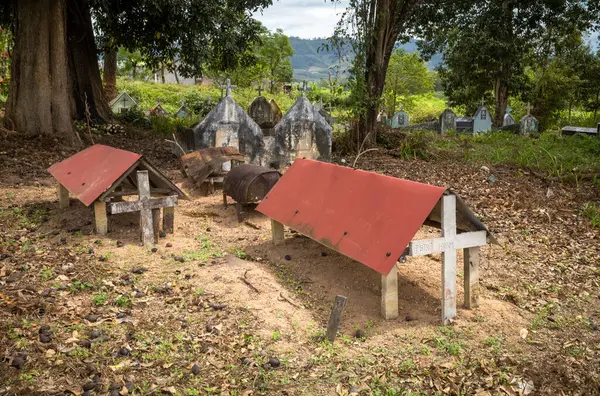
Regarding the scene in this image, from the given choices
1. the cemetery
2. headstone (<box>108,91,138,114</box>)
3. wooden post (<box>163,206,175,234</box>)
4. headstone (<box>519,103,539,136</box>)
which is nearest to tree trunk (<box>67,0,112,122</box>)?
the cemetery

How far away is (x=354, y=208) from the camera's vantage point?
6688 millimetres

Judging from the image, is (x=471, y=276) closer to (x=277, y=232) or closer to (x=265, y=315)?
(x=265, y=315)

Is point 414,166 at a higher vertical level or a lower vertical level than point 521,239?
higher

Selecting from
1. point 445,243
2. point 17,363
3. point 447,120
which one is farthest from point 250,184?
point 447,120

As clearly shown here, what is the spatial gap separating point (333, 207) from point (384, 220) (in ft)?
3.39

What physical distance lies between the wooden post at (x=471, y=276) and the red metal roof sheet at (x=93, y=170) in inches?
188

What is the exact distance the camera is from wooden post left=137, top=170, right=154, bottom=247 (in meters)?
8.02

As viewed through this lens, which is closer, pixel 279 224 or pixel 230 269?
pixel 230 269

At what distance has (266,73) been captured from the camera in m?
48.1

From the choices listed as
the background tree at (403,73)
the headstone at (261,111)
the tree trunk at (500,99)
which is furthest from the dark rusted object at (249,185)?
the background tree at (403,73)

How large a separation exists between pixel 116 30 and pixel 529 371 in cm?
1575

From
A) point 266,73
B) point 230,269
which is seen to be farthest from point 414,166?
point 266,73

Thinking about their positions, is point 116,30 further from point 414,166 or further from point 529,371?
point 529,371

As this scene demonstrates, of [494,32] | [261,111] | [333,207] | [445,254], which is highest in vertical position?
[494,32]
